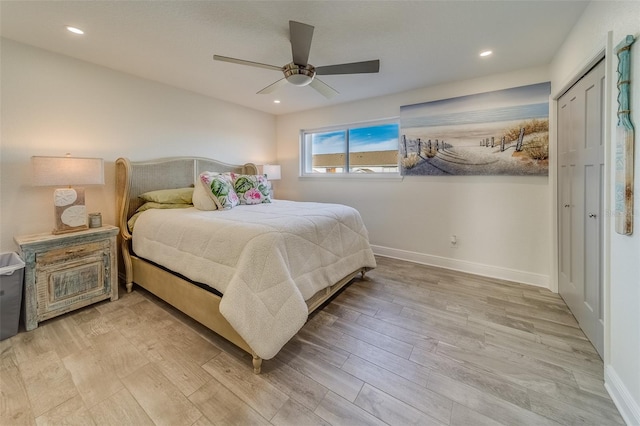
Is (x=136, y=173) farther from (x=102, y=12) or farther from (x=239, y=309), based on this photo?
(x=239, y=309)

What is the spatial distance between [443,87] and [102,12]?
138 inches

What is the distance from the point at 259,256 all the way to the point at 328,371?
2.83ft

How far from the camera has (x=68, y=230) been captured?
91.9 inches

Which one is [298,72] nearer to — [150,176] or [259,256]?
[259,256]

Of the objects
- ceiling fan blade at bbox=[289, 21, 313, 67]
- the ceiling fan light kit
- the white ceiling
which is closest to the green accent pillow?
the white ceiling

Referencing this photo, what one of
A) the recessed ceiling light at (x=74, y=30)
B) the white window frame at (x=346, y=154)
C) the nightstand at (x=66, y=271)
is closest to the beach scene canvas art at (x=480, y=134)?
the white window frame at (x=346, y=154)

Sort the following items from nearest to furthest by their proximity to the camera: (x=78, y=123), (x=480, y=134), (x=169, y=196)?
(x=78, y=123), (x=169, y=196), (x=480, y=134)

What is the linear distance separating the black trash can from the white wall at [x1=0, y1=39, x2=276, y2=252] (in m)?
0.56

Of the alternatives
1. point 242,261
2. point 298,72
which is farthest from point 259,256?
point 298,72

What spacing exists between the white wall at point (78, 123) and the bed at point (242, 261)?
0.30m

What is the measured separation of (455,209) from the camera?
3352mm

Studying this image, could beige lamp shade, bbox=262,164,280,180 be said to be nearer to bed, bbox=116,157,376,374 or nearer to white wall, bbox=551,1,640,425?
bed, bbox=116,157,376,374

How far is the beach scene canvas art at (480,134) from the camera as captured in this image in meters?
2.78

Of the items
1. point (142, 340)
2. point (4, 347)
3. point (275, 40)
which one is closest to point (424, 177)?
point (275, 40)
